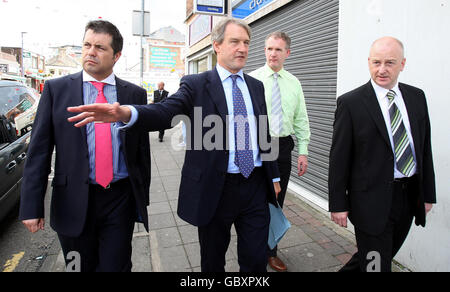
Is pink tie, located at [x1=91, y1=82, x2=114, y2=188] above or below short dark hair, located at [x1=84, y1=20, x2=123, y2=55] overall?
below

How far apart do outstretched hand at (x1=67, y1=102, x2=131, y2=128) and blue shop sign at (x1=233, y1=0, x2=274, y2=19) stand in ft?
18.2

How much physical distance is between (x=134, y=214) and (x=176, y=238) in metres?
1.58

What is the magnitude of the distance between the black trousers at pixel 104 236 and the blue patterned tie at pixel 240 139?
0.84 meters

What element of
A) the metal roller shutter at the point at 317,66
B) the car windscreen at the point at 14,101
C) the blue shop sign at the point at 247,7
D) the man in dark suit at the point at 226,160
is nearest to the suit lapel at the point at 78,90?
the man in dark suit at the point at 226,160

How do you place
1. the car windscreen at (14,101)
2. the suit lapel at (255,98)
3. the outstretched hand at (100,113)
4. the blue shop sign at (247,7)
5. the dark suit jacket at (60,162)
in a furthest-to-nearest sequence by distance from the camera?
the blue shop sign at (247,7), the car windscreen at (14,101), the suit lapel at (255,98), the dark suit jacket at (60,162), the outstretched hand at (100,113)

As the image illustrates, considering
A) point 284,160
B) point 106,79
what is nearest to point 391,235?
point 284,160

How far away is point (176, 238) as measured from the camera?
12.3 feet

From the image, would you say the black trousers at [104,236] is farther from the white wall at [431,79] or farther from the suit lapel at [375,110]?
the white wall at [431,79]

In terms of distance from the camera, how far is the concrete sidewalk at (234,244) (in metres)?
3.18

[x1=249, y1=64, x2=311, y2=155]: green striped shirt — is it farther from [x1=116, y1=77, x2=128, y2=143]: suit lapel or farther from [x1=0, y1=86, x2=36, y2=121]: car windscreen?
[x1=0, y1=86, x2=36, y2=121]: car windscreen

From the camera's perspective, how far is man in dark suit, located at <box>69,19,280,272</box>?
204 cm

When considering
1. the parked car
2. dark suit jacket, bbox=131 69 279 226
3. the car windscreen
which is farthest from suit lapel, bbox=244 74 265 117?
the car windscreen

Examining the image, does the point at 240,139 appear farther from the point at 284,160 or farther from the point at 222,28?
the point at 284,160

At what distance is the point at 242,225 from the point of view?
220 centimetres
